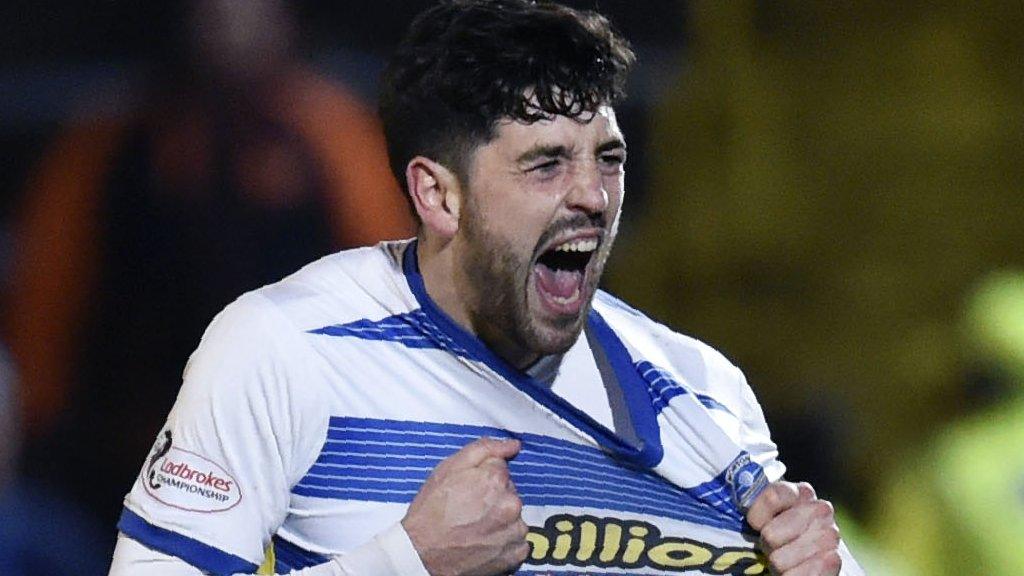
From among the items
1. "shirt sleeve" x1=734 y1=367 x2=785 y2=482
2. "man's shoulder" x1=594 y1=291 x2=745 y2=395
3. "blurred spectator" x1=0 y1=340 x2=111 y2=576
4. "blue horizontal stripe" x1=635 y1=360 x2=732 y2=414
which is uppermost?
"man's shoulder" x1=594 y1=291 x2=745 y2=395

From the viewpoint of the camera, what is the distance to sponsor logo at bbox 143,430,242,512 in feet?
5.91

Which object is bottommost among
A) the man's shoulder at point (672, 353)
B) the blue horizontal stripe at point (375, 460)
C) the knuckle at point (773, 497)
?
the knuckle at point (773, 497)

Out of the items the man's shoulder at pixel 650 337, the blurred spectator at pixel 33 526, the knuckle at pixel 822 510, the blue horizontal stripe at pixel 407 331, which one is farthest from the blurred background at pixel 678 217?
the knuckle at pixel 822 510

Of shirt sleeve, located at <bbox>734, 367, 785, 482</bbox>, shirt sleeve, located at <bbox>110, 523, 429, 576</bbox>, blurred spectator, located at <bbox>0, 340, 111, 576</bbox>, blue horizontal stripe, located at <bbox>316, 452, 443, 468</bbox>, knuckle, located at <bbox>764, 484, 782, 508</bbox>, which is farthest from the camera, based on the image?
blurred spectator, located at <bbox>0, 340, 111, 576</bbox>

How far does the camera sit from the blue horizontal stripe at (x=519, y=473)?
1.90 meters

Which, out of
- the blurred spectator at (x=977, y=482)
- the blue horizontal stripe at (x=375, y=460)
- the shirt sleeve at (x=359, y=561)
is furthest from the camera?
the blurred spectator at (x=977, y=482)

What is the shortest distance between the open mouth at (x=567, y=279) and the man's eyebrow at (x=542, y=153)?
115 millimetres

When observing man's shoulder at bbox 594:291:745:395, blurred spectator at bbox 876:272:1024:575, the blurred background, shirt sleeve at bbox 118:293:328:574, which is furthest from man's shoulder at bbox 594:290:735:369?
blurred spectator at bbox 876:272:1024:575

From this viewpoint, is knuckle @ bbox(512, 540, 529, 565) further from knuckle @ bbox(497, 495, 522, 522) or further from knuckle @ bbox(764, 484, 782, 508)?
knuckle @ bbox(764, 484, 782, 508)

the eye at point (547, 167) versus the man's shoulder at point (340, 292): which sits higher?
the eye at point (547, 167)

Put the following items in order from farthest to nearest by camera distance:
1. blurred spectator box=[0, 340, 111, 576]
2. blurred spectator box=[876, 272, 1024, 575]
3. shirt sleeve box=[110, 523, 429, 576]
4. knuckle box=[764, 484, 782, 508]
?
blurred spectator box=[876, 272, 1024, 575]
blurred spectator box=[0, 340, 111, 576]
knuckle box=[764, 484, 782, 508]
shirt sleeve box=[110, 523, 429, 576]

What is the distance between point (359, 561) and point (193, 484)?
0.21 meters

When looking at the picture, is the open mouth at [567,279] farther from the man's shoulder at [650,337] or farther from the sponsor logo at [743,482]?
the sponsor logo at [743,482]

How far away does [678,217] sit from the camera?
345cm
